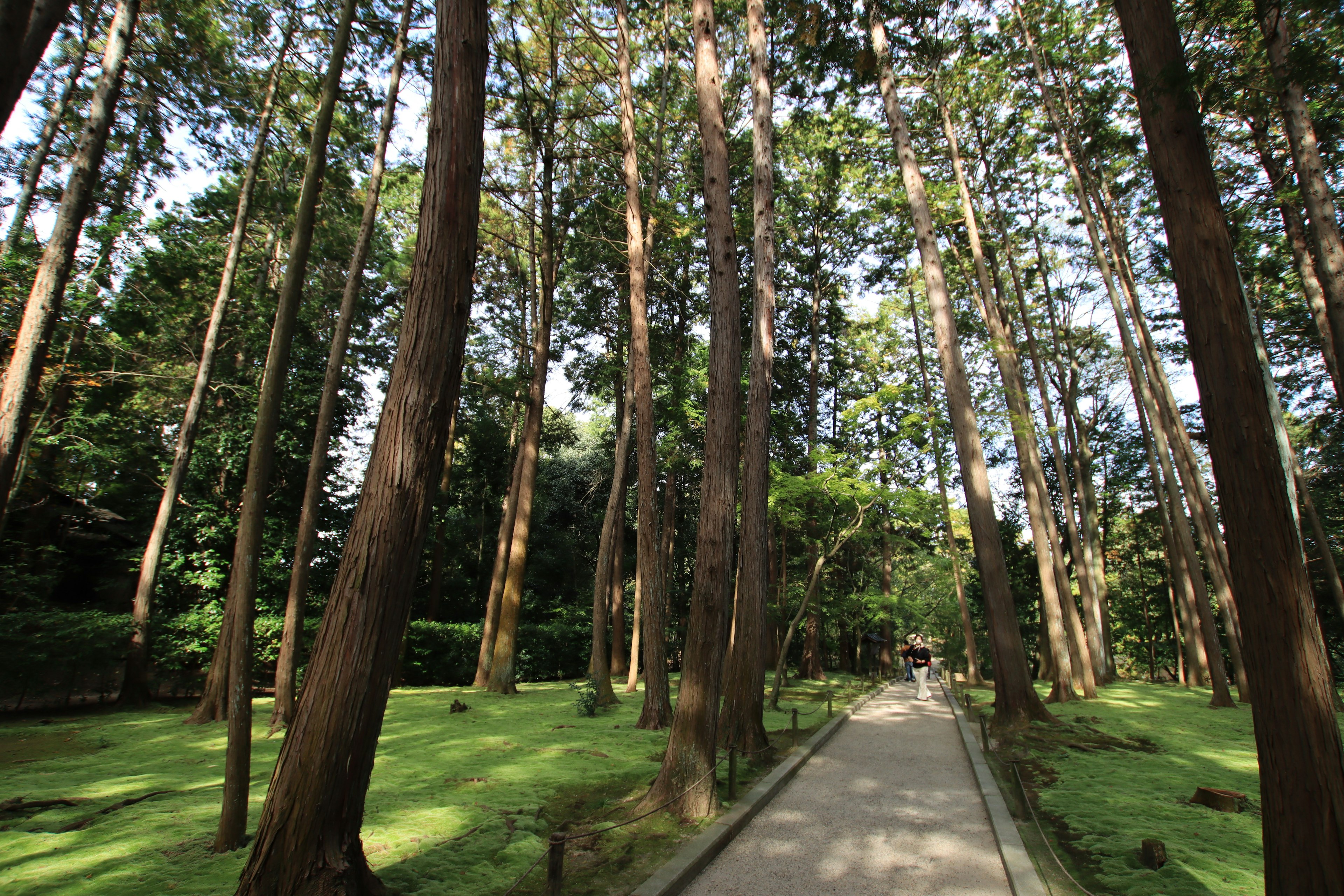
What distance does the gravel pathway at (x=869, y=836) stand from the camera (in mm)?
4320

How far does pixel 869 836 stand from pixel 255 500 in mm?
5931

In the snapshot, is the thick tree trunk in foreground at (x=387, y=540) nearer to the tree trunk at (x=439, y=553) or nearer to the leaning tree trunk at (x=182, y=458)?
the leaning tree trunk at (x=182, y=458)

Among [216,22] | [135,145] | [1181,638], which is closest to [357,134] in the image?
[216,22]

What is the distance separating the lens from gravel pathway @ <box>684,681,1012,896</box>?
4.32m

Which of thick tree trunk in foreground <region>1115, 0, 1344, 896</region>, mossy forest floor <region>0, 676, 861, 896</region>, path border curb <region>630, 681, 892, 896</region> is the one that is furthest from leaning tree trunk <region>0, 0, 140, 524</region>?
thick tree trunk in foreground <region>1115, 0, 1344, 896</region>

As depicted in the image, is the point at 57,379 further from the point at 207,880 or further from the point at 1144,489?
the point at 1144,489

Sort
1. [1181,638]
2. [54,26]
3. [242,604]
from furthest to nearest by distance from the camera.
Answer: [1181,638] → [242,604] → [54,26]

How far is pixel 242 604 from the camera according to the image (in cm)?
464

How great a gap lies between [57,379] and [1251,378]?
18.8 meters

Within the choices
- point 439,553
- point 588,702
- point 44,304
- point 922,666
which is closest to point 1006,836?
point 588,702

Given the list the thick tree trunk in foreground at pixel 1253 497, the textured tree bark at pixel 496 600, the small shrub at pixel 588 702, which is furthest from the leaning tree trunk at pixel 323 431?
the thick tree trunk in foreground at pixel 1253 497

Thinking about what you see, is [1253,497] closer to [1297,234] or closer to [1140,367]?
[1297,234]

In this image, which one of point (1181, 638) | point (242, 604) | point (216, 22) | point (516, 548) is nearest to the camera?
point (242, 604)

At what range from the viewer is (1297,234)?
39.7 ft
